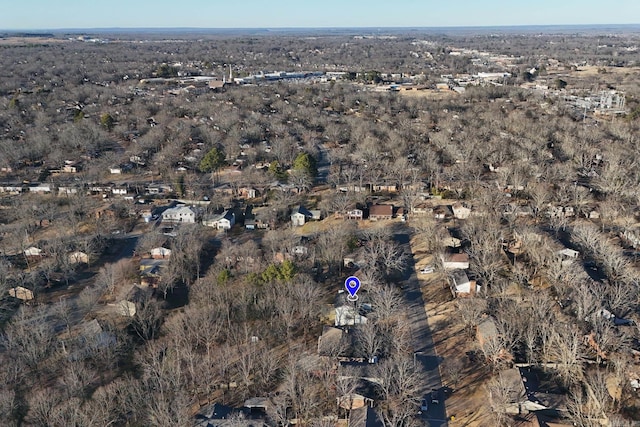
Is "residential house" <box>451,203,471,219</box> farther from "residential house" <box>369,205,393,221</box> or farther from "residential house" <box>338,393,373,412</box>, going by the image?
"residential house" <box>338,393,373,412</box>

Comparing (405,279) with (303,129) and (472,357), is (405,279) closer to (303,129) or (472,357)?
(472,357)

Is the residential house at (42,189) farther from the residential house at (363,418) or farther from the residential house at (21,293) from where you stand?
the residential house at (363,418)

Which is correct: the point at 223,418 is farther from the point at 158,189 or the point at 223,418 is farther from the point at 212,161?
the point at 212,161

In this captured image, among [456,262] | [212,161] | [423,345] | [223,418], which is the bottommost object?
[423,345]

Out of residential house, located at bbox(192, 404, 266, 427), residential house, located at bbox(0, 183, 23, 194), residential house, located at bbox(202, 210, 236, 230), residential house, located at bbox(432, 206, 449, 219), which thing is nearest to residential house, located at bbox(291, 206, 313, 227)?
residential house, located at bbox(202, 210, 236, 230)

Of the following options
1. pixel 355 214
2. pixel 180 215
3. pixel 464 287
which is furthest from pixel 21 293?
pixel 464 287

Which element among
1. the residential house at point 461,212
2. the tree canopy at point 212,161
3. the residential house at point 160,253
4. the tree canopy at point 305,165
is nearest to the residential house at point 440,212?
the residential house at point 461,212

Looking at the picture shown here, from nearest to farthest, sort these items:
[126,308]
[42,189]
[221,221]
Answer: [126,308] < [221,221] < [42,189]
